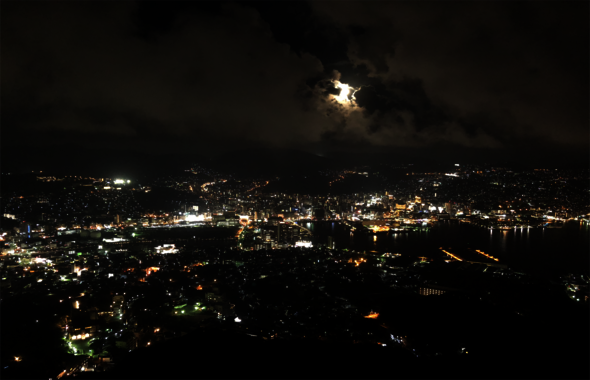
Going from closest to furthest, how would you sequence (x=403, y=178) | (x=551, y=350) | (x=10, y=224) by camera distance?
1. (x=551, y=350)
2. (x=10, y=224)
3. (x=403, y=178)

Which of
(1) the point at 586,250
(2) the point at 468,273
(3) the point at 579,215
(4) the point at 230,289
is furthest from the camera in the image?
(3) the point at 579,215

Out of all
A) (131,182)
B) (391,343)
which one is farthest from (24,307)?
(131,182)

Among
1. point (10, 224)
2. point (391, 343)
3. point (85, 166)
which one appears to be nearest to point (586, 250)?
point (391, 343)

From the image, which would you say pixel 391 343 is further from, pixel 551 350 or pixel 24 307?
pixel 24 307

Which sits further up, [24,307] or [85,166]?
[85,166]

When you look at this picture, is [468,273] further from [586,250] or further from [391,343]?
[586,250]

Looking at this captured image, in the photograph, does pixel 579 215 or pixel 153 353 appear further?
pixel 579 215
